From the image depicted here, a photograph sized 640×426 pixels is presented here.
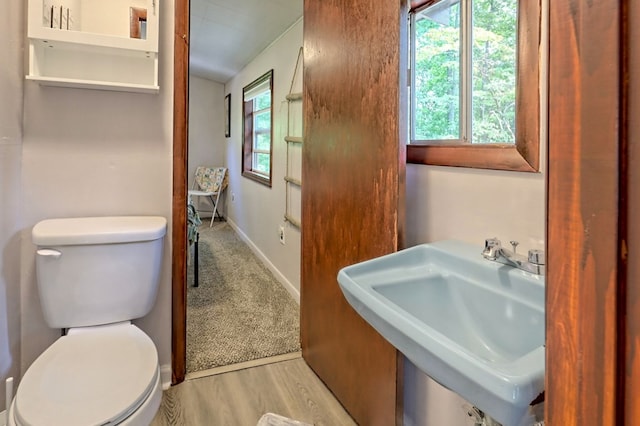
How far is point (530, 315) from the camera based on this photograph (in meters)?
0.91

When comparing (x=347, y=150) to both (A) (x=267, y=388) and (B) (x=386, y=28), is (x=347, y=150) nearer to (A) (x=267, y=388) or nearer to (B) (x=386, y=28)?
(B) (x=386, y=28)

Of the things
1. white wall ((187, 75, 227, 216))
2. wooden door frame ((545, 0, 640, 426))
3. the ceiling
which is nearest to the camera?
wooden door frame ((545, 0, 640, 426))

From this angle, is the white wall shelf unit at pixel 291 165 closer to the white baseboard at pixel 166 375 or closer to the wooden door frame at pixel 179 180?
the wooden door frame at pixel 179 180

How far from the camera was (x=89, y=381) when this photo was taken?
1092 mm

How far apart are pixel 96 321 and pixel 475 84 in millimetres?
1605

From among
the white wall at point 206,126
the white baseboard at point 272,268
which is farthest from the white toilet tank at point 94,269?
the white wall at point 206,126

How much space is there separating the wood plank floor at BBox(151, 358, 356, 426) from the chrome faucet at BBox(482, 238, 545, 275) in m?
1.04

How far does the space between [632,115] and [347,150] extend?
1.31m

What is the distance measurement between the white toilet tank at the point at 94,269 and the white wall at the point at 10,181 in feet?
0.46

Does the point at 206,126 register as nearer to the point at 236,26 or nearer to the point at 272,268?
the point at 236,26

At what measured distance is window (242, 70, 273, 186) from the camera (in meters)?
→ 4.00

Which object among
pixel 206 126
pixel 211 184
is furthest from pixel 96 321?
pixel 206 126

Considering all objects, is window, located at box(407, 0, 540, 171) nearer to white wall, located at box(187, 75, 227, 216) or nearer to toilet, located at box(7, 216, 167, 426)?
toilet, located at box(7, 216, 167, 426)

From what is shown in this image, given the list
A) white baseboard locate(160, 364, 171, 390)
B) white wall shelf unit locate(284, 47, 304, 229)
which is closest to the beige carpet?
white baseboard locate(160, 364, 171, 390)
